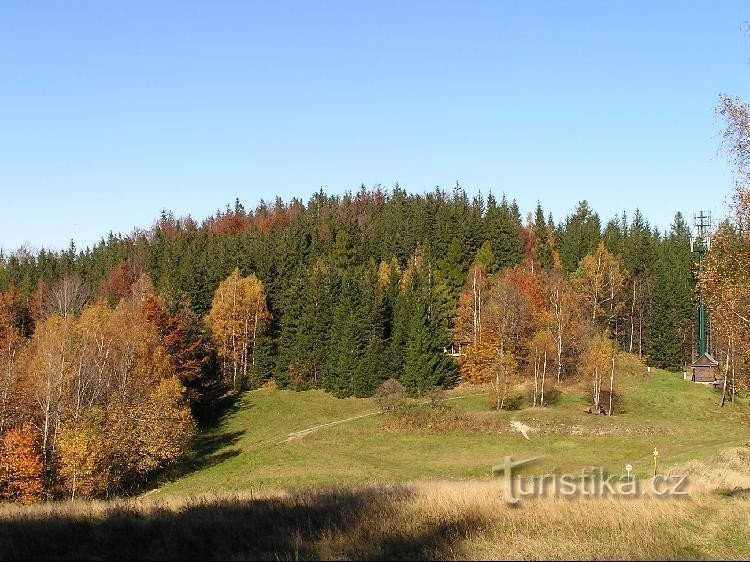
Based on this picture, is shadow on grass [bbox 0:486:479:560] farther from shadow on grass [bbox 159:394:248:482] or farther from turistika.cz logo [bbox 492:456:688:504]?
shadow on grass [bbox 159:394:248:482]

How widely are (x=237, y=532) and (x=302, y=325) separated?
7176 cm

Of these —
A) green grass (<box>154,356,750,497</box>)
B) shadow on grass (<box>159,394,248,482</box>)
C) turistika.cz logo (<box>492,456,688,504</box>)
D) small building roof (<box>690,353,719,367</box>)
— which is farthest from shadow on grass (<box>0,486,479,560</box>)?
small building roof (<box>690,353,719,367</box>)

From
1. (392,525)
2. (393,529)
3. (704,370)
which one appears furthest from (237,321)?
(393,529)

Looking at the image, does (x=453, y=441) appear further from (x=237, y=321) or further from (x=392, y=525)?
(x=237, y=321)

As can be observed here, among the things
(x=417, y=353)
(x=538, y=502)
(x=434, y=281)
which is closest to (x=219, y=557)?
(x=538, y=502)

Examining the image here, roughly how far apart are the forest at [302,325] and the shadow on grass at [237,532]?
28.1m

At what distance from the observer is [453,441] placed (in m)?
51.2

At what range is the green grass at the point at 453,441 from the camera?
39.3m

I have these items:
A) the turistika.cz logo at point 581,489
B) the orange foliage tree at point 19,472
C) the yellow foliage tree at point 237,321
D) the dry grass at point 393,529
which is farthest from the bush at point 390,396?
the dry grass at point 393,529

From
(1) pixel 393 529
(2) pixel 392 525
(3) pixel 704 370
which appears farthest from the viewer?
(3) pixel 704 370

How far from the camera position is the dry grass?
1054 cm

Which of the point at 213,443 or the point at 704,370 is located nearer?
the point at 213,443

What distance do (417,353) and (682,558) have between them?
207ft

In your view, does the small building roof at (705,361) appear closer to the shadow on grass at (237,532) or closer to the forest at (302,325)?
the forest at (302,325)
